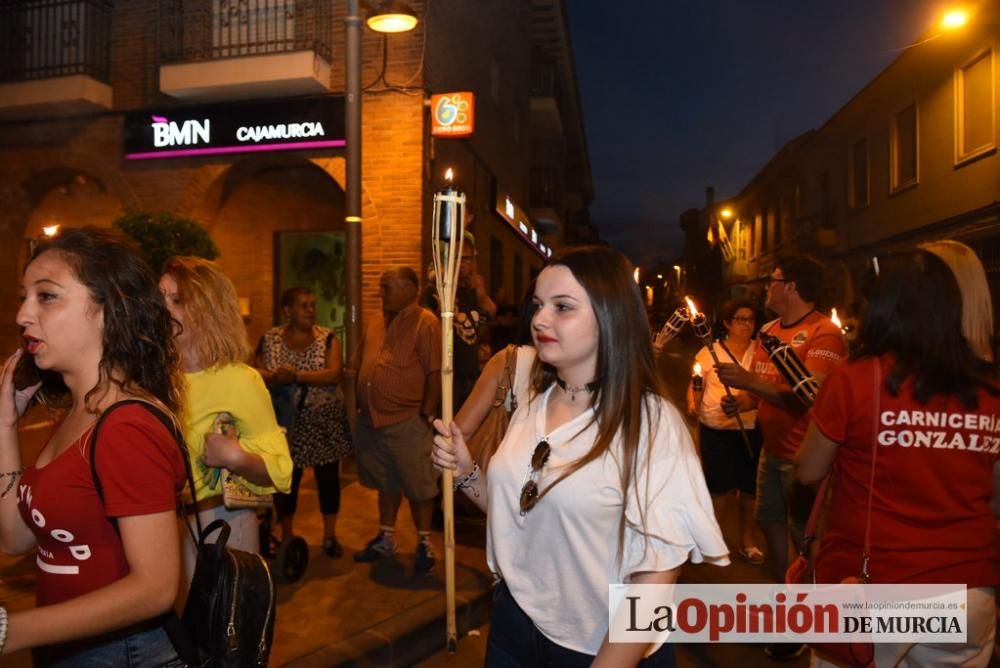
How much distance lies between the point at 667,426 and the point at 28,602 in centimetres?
422

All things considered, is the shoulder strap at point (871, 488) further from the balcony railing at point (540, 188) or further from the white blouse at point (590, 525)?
the balcony railing at point (540, 188)

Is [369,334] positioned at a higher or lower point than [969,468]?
higher

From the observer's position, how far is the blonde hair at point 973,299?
2.37 metres

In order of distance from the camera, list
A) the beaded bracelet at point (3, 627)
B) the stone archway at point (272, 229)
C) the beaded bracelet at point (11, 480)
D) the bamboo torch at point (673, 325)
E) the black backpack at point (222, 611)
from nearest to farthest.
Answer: the beaded bracelet at point (3, 627), the black backpack at point (222, 611), the beaded bracelet at point (11, 480), the bamboo torch at point (673, 325), the stone archway at point (272, 229)

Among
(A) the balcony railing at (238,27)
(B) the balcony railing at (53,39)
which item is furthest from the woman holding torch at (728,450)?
(B) the balcony railing at (53,39)

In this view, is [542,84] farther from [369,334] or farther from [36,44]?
[369,334]

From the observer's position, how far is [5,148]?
10.6 metres

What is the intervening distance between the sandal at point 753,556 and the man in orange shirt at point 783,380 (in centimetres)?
117

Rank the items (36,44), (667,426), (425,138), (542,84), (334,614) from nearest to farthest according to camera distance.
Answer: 1. (667,426)
2. (334,614)
3. (425,138)
4. (36,44)
5. (542,84)

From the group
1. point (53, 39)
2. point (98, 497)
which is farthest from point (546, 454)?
point (53, 39)

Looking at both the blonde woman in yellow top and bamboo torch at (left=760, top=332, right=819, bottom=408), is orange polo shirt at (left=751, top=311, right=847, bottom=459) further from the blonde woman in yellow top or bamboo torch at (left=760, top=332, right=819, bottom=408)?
the blonde woman in yellow top

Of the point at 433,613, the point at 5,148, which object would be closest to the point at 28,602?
the point at 433,613

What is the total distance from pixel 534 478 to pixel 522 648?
1.66ft

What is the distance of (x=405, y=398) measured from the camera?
495 cm
